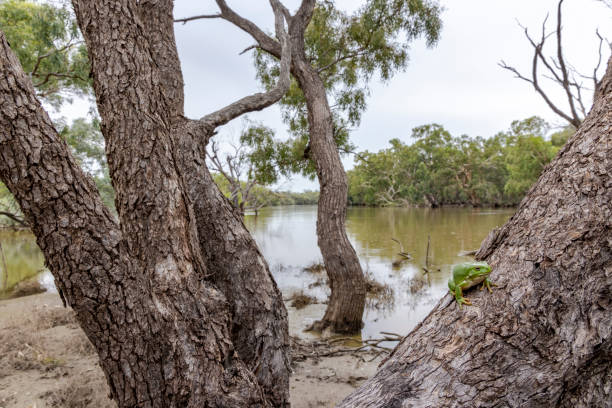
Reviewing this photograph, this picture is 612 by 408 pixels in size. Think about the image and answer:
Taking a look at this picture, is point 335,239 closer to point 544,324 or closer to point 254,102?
point 254,102

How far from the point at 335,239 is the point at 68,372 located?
3041mm

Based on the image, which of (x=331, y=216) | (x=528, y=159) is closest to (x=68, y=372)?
(x=331, y=216)

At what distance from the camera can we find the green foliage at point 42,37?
6590 mm

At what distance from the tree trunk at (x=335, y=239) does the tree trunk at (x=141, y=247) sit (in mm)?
2577

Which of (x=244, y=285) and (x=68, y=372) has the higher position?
(x=244, y=285)

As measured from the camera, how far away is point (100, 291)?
932 mm

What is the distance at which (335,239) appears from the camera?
13.4ft

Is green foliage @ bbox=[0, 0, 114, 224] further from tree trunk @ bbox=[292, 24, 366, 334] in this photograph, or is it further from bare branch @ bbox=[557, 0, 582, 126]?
bare branch @ bbox=[557, 0, 582, 126]

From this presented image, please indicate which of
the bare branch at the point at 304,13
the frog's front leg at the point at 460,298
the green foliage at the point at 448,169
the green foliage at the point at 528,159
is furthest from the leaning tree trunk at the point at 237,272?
the green foliage at the point at 448,169

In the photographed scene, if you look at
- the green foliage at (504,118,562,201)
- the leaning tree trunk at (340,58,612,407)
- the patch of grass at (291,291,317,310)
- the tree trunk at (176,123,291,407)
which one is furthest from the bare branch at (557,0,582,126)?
the green foliage at (504,118,562,201)

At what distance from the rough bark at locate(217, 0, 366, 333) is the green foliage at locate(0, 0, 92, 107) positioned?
4.64 m

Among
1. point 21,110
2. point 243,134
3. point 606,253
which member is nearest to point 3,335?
point 21,110

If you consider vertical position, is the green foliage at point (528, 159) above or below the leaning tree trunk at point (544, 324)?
above

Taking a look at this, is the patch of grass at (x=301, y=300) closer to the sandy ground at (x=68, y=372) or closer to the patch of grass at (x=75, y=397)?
the sandy ground at (x=68, y=372)
